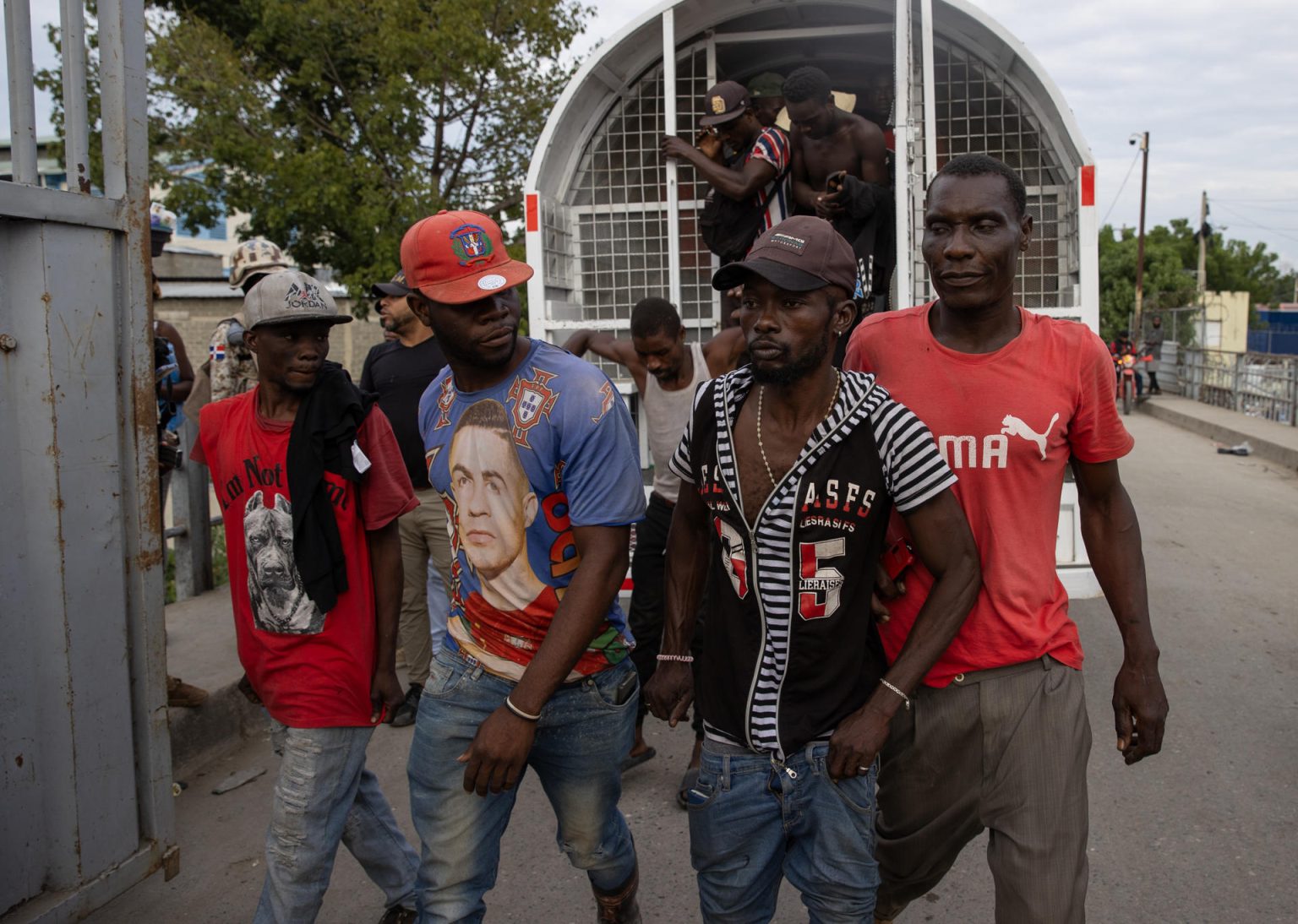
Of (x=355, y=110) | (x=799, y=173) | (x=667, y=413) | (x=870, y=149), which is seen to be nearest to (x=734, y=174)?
(x=799, y=173)

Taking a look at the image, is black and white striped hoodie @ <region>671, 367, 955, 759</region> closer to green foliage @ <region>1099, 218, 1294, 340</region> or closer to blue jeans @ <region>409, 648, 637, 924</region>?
blue jeans @ <region>409, 648, 637, 924</region>

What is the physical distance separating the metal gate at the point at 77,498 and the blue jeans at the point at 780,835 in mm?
1620

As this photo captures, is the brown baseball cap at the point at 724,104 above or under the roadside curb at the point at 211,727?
above

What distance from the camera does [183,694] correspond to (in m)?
4.96

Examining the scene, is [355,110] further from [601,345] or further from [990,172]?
[990,172]

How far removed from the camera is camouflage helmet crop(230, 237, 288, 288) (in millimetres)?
4641

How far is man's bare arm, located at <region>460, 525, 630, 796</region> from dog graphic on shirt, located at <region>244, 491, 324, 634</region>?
0.69 meters

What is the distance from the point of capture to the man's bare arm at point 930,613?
2361 millimetres

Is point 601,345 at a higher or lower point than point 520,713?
higher

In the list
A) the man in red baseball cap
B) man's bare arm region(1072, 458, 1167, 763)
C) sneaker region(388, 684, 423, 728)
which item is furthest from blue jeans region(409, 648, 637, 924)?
sneaker region(388, 684, 423, 728)

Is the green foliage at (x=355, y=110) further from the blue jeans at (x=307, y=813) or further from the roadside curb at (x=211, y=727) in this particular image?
the blue jeans at (x=307, y=813)

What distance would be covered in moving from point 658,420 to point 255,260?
1.80 meters

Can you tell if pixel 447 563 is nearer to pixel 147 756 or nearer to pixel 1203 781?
pixel 147 756

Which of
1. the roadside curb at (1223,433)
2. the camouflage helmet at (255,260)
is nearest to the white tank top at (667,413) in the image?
the camouflage helmet at (255,260)
